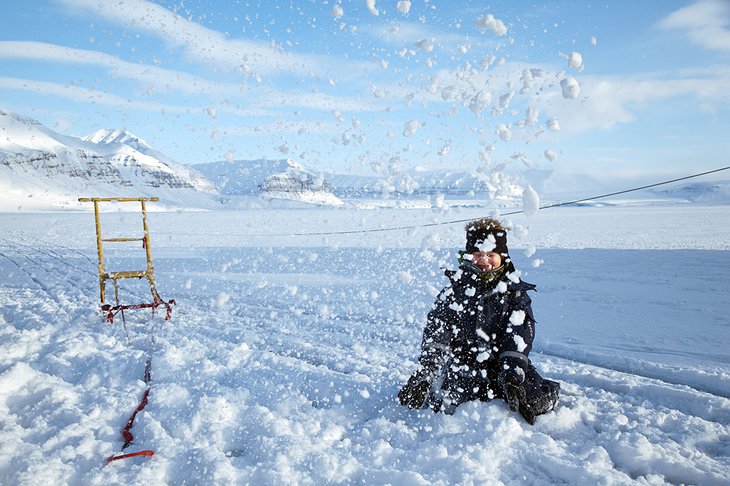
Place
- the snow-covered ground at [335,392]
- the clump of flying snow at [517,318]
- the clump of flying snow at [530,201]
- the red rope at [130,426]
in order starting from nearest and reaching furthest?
1. the snow-covered ground at [335,392]
2. the red rope at [130,426]
3. the clump of flying snow at [517,318]
4. the clump of flying snow at [530,201]

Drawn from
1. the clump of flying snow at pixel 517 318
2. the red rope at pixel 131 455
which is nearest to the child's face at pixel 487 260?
the clump of flying snow at pixel 517 318

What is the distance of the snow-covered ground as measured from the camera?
2516 mm

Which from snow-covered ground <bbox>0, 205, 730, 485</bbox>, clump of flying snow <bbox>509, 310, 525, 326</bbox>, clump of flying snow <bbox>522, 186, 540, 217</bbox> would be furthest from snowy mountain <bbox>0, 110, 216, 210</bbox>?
clump of flying snow <bbox>509, 310, 525, 326</bbox>

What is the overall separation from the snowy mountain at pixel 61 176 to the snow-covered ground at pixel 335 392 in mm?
85031

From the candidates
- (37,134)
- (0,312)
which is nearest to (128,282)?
(0,312)

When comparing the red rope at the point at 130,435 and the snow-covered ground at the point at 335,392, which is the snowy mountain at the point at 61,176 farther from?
the red rope at the point at 130,435

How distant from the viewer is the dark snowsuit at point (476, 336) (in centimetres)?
312

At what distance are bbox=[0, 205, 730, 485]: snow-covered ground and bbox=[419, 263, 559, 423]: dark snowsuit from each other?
0.49 ft

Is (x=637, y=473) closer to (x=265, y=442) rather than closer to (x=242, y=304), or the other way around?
(x=265, y=442)

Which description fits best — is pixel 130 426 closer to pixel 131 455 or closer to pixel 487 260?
pixel 131 455

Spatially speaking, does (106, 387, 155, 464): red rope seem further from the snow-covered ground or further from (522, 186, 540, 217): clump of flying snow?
(522, 186, 540, 217): clump of flying snow

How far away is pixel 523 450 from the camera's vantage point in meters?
2.68

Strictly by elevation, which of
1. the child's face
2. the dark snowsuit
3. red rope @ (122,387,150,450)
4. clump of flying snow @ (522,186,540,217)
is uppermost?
clump of flying snow @ (522,186,540,217)

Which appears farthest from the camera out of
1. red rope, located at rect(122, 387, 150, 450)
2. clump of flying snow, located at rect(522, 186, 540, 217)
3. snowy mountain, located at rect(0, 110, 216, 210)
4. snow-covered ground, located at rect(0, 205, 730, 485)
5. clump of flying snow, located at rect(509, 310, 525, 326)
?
snowy mountain, located at rect(0, 110, 216, 210)
